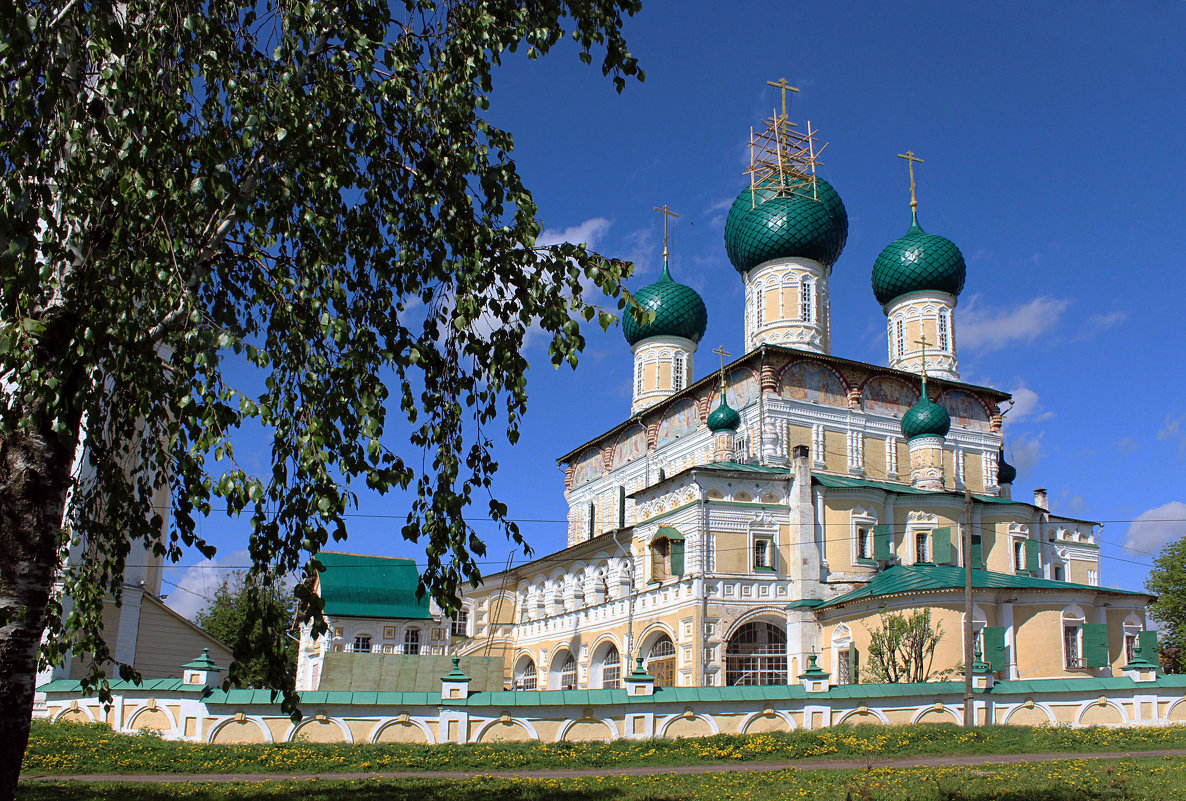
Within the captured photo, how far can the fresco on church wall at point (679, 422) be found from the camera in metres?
30.8

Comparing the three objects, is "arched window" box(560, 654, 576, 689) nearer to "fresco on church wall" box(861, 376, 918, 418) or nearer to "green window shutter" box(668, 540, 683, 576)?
"green window shutter" box(668, 540, 683, 576)

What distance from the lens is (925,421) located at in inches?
1096

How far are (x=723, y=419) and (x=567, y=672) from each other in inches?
389

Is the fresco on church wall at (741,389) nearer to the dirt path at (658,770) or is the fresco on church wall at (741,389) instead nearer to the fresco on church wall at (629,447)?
the fresco on church wall at (629,447)

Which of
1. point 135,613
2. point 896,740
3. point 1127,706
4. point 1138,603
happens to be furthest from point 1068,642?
point 135,613

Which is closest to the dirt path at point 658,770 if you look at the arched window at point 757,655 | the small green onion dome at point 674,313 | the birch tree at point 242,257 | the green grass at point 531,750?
the green grass at point 531,750

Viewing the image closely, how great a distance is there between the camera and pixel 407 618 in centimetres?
3388

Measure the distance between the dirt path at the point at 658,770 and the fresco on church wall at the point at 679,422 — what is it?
61.2 feet

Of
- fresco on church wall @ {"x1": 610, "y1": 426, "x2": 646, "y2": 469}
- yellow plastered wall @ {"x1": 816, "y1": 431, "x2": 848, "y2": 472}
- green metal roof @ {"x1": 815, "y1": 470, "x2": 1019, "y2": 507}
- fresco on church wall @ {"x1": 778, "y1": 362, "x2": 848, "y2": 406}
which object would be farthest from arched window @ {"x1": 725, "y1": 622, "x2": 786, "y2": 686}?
fresco on church wall @ {"x1": 610, "y1": 426, "x2": 646, "y2": 469}

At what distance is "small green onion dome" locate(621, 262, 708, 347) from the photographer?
35.2 meters

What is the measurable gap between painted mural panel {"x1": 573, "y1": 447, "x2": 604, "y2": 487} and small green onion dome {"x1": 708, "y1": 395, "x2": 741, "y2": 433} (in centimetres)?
924

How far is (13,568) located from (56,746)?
800 centimetres

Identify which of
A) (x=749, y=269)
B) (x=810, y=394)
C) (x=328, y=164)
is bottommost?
(x=328, y=164)

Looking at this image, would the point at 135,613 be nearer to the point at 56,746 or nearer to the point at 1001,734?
the point at 56,746
